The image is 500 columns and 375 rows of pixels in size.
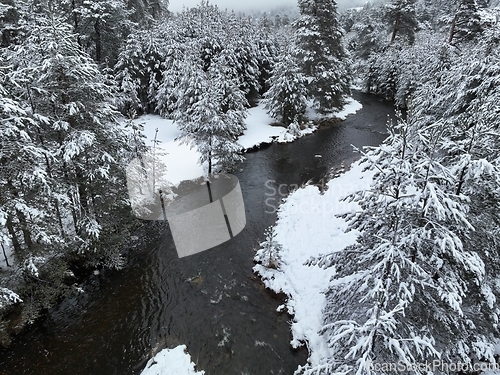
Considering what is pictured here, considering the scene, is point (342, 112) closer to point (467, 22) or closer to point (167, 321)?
point (467, 22)

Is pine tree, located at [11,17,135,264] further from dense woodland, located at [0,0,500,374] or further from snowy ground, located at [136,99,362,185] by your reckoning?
snowy ground, located at [136,99,362,185]

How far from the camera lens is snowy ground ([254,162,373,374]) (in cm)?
1007

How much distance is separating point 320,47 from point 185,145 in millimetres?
19640

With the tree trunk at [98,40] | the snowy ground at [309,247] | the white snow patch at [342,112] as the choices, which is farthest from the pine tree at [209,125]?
the white snow patch at [342,112]

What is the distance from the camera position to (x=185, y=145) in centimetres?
2562

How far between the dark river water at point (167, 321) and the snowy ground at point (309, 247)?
513mm

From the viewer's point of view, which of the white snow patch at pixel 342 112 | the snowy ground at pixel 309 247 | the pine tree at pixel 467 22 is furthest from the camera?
the white snow patch at pixel 342 112

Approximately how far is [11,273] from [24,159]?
13.7 ft


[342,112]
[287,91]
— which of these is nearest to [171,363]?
[287,91]

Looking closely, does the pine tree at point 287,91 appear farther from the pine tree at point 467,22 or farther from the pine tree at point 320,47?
the pine tree at point 467,22

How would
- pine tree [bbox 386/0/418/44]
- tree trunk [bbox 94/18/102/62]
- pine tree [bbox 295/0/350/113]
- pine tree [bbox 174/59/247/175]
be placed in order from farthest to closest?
pine tree [bbox 386/0/418/44] → pine tree [bbox 295/0/350/113] → tree trunk [bbox 94/18/102/62] → pine tree [bbox 174/59/247/175]

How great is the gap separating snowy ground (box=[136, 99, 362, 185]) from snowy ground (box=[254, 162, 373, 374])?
852 centimetres

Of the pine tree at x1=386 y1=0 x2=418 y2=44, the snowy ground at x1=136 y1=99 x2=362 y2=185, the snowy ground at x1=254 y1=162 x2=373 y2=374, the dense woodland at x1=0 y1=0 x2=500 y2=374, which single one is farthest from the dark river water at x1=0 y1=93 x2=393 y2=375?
the pine tree at x1=386 y1=0 x2=418 y2=44

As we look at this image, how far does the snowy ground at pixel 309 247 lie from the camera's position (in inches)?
396
